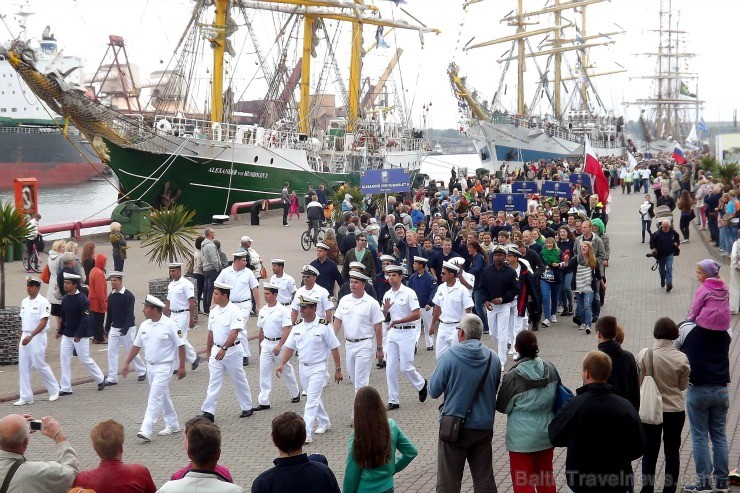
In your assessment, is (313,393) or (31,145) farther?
(31,145)

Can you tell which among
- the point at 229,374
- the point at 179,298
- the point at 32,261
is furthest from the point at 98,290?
the point at 32,261

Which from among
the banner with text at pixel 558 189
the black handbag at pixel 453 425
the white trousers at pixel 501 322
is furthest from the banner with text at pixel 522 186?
the black handbag at pixel 453 425

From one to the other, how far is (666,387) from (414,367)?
5285 millimetres

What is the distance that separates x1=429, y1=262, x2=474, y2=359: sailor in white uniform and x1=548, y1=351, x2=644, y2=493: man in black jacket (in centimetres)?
560

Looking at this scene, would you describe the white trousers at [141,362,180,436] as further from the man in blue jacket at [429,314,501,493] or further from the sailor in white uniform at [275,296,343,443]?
the man in blue jacket at [429,314,501,493]

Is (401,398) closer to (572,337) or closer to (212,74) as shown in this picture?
(572,337)

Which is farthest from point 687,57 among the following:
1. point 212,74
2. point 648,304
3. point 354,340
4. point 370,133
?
point 354,340

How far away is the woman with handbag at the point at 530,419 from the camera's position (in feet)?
22.4

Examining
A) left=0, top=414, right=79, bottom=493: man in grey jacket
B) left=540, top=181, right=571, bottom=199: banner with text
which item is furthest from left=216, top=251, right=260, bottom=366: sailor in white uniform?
left=540, top=181, right=571, bottom=199: banner with text

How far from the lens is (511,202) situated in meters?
21.4

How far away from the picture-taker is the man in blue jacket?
7070 millimetres

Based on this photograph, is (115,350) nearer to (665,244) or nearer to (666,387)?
(666,387)

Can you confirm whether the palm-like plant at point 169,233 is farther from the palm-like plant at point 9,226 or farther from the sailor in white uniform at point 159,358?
the sailor in white uniform at point 159,358

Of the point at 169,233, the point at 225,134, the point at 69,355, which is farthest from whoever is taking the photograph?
the point at 225,134
